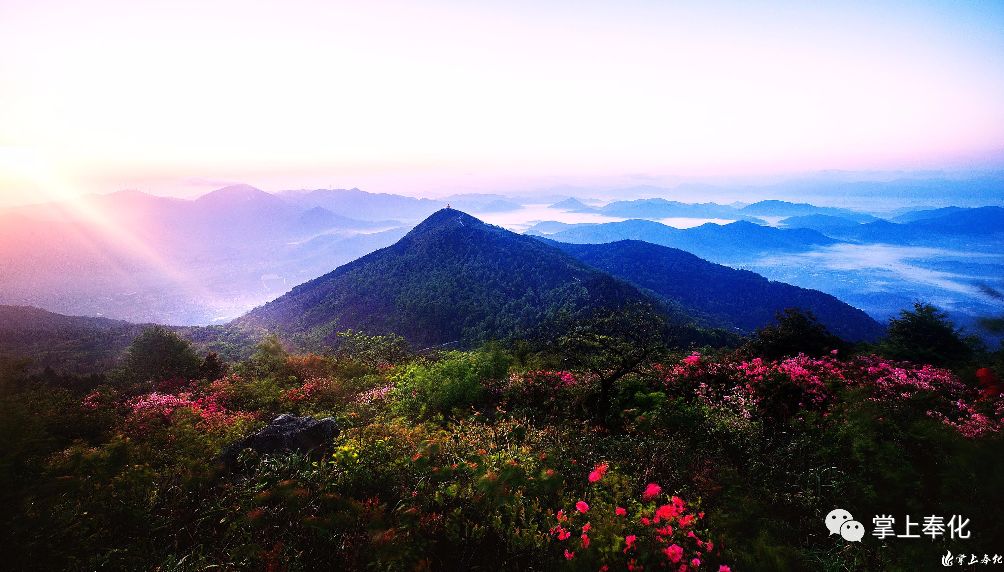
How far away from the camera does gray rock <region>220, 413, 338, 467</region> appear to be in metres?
7.29

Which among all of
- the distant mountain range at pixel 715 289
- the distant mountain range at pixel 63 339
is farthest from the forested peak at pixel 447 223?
the distant mountain range at pixel 63 339

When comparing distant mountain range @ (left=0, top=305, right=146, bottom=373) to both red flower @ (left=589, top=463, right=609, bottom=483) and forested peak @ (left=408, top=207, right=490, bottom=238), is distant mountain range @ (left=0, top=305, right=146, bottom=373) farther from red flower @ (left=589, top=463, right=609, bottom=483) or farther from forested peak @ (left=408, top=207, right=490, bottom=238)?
forested peak @ (left=408, top=207, right=490, bottom=238)

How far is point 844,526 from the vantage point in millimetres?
5406

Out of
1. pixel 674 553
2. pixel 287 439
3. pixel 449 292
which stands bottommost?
pixel 449 292

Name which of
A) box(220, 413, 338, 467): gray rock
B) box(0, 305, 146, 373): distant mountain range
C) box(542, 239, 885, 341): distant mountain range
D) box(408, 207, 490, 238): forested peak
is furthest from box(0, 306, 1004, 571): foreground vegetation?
box(408, 207, 490, 238): forested peak

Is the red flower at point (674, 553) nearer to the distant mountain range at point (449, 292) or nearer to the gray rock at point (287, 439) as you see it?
the gray rock at point (287, 439)

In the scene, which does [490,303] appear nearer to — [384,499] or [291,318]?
[291,318]

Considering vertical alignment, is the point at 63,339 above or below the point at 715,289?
above

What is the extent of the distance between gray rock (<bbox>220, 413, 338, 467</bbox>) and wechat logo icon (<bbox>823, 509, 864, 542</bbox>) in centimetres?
751

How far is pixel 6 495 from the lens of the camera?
4.32 m

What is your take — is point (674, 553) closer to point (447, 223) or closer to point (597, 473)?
point (597, 473)

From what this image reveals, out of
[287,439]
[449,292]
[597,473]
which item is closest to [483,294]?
[449,292]

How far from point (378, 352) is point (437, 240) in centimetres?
11507

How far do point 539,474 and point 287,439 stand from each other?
443cm
